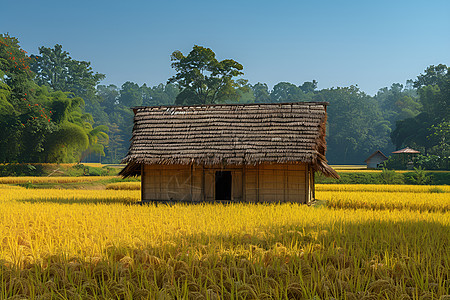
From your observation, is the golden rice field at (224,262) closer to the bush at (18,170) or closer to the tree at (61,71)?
the bush at (18,170)

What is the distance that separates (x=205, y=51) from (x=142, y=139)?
33702mm

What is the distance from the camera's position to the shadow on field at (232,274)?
15.3ft

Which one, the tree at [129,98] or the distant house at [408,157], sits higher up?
the tree at [129,98]

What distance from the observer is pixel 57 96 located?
43750 millimetres

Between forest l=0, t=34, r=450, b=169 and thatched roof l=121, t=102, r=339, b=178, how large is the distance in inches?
845

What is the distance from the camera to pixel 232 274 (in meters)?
5.42

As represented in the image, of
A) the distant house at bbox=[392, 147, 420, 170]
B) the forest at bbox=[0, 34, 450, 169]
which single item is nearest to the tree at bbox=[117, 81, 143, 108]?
the forest at bbox=[0, 34, 450, 169]

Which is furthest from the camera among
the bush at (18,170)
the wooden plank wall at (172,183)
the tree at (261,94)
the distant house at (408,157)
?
the tree at (261,94)

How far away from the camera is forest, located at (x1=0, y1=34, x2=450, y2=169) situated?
35.1m

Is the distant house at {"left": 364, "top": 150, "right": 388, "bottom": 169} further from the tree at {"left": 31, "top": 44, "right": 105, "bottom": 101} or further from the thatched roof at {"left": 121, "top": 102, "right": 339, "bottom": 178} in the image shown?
the tree at {"left": 31, "top": 44, "right": 105, "bottom": 101}

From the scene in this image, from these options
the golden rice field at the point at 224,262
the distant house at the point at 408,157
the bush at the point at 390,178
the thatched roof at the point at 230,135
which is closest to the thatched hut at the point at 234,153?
the thatched roof at the point at 230,135

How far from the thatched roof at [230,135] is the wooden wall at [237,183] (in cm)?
71

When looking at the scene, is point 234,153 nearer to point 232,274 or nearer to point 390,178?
point 232,274

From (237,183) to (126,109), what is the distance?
8060 centimetres
